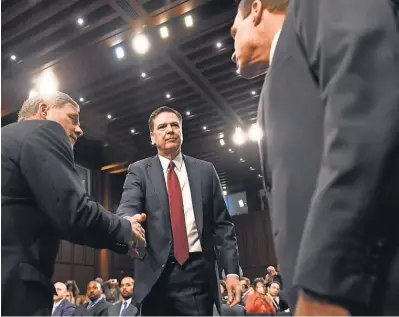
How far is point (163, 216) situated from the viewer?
6.81 ft

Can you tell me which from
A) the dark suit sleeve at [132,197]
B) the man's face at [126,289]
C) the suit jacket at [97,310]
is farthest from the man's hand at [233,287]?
the man's face at [126,289]

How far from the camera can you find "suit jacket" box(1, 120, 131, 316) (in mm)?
1436

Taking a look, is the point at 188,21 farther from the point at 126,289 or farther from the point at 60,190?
the point at 60,190

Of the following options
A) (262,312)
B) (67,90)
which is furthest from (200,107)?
(262,312)

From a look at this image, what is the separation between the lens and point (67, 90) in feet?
A: 24.5

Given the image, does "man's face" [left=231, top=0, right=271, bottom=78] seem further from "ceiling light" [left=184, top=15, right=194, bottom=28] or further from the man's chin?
"ceiling light" [left=184, top=15, right=194, bottom=28]

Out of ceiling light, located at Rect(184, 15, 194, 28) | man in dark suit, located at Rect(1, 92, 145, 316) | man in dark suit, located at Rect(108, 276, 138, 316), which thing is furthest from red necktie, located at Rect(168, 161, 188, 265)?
ceiling light, located at Rect(184, 15, 194, 28)

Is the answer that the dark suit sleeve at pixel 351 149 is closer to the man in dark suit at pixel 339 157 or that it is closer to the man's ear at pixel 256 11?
the man in dark suit at pixel 339 157

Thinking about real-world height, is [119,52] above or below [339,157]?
above

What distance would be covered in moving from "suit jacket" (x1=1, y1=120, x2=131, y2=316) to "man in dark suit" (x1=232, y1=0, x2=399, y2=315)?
3.14 ft

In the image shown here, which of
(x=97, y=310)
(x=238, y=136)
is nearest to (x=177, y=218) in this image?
(x=97, y=310)

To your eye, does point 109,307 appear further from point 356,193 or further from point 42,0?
point 356,193

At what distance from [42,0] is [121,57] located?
1.64 m

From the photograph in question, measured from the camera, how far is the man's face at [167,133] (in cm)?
229
